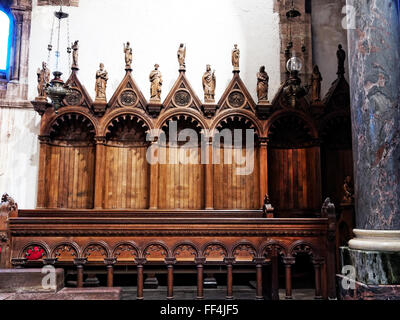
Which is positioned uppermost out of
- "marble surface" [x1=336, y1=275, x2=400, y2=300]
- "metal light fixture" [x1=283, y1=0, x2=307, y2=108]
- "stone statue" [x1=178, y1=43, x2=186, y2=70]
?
"stone statue" [x1=178, y1=43, x2=186, y2=70]

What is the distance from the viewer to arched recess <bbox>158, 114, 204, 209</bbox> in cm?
843

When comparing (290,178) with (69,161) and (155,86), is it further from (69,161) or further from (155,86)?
(69,161)

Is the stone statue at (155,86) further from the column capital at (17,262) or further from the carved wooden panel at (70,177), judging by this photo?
the column capital at (17,262)

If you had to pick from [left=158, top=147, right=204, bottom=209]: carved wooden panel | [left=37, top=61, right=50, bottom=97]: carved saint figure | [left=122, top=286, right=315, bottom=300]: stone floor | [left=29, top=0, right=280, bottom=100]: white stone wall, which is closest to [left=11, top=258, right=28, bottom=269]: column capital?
[left=122, top=286, right=315, bottom=300]: stone floor

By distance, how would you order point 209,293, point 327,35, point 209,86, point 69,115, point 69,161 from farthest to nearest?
point 327,35, point 69,161, point 209,86, point 69,115, point 209,293

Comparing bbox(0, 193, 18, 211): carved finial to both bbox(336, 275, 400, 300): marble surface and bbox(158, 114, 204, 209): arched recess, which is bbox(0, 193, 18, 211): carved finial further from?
bbox(336, 275, 400, 300): marble surface

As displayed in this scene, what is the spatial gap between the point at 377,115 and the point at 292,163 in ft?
15.0

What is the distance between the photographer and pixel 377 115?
13.4 feet

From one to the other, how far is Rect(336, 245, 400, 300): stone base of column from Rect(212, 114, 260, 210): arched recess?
439 cm

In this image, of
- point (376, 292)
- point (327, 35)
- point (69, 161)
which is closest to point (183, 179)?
point (69, 161)

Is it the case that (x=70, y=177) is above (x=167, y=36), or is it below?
below

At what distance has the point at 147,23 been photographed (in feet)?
30.6

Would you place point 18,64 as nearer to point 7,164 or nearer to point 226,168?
point 7,164

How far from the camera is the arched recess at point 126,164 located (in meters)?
8.41
